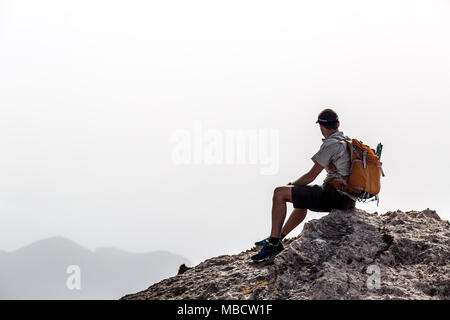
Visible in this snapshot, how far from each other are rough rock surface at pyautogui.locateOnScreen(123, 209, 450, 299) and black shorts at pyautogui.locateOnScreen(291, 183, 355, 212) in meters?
0.21

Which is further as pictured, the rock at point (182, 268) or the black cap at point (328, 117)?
the rock at point (182, 268)

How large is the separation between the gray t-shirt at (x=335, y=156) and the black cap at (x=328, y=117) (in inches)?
10.7

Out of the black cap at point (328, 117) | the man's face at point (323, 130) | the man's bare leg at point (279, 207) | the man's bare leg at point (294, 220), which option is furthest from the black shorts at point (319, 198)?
the black cap at point (328, 117)

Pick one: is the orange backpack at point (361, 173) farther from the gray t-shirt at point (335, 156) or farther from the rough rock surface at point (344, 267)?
the rough rock surface at point (344, 267)

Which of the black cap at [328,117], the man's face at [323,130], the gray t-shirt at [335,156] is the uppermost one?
the black cap at [328,117]

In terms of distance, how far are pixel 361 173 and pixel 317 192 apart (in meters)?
0.95

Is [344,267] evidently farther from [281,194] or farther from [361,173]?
[361,173]

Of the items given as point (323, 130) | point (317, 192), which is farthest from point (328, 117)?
point (317, 192)

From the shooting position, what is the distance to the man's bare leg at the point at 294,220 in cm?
1032

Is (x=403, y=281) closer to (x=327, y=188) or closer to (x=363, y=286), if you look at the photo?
(x=363, y=286)
